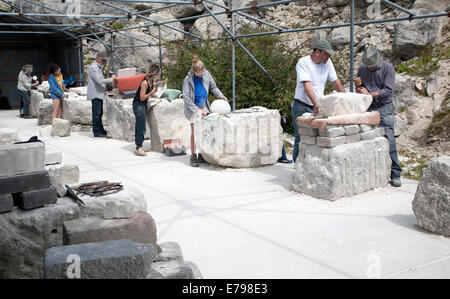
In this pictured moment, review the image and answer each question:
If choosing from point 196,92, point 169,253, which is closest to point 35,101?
point 196,92

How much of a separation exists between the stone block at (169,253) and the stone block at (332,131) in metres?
2.24

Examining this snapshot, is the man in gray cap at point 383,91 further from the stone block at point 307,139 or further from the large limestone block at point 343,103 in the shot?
the stone block at point 307,139

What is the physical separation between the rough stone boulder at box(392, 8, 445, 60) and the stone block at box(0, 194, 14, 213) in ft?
29.4

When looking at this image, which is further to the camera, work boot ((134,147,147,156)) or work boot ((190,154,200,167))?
work boot ((134,147,147,156))

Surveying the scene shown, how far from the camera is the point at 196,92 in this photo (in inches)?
278

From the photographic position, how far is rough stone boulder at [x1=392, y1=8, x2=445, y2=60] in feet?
32.4

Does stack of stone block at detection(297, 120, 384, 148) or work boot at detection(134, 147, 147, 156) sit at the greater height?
stack of stone block at detection(297, 120, 384, 148)

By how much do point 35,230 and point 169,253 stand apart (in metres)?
0.96

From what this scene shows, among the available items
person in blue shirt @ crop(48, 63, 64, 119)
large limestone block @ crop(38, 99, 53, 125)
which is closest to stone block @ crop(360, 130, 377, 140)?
person in blue shirt @ crop(48, 63, 64, 119)

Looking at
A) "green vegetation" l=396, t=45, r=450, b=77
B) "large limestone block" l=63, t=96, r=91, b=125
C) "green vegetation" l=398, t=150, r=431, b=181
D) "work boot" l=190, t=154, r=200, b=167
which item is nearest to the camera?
"green vegetation" l=398, t=150, r=431, b=181

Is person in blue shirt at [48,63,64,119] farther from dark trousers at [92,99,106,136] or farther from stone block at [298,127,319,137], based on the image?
stone block at [298,127,319,137]

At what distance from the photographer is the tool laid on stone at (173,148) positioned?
7906mm

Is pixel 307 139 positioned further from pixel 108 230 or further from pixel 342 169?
pixel 108 230

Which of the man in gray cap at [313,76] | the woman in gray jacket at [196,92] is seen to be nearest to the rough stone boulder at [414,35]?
the man in gray cap at [313,76]
